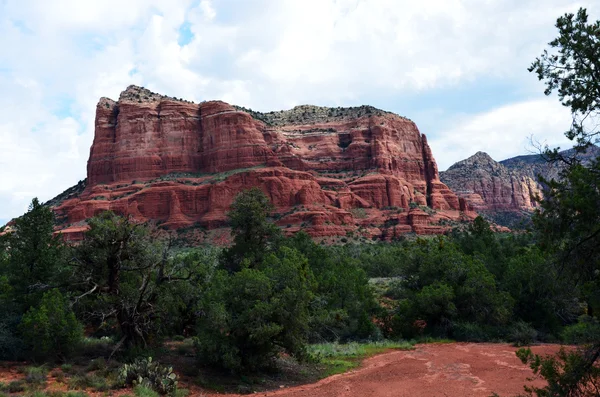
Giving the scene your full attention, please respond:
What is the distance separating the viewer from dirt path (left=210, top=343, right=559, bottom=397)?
13.0m

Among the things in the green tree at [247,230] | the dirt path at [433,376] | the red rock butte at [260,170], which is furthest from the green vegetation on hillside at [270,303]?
the red rock butte at [260,170]

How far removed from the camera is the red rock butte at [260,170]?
3698 inches

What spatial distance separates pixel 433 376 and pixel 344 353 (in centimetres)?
551

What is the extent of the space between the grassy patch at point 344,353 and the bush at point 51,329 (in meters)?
8.94

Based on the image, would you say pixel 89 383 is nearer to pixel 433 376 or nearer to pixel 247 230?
pixel 433 376

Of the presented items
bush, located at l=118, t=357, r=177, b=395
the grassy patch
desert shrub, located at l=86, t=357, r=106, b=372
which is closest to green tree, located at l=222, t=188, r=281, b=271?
the grassy patch

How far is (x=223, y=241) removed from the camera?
277 feet

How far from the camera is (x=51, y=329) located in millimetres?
13641

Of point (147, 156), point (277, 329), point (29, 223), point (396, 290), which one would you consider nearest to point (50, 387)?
point (277, 329)

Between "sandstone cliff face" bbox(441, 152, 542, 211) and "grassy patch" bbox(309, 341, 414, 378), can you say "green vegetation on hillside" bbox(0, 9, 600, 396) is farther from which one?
"sandstone cliff face" bbox(441, 152, 542, 211)

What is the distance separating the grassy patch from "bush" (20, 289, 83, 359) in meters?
8.94

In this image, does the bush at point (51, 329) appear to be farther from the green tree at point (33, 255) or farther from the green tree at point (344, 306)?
the green tree at point (344, 306)

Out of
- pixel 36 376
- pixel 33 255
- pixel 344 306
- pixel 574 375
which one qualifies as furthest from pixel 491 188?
pixel 36 376

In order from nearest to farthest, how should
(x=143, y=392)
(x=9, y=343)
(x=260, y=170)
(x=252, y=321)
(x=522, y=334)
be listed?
(x=143, y=392)
(x=252, y=321)
(x=9, y=343)
(x=522, y=334)
(x=260, y=170)
